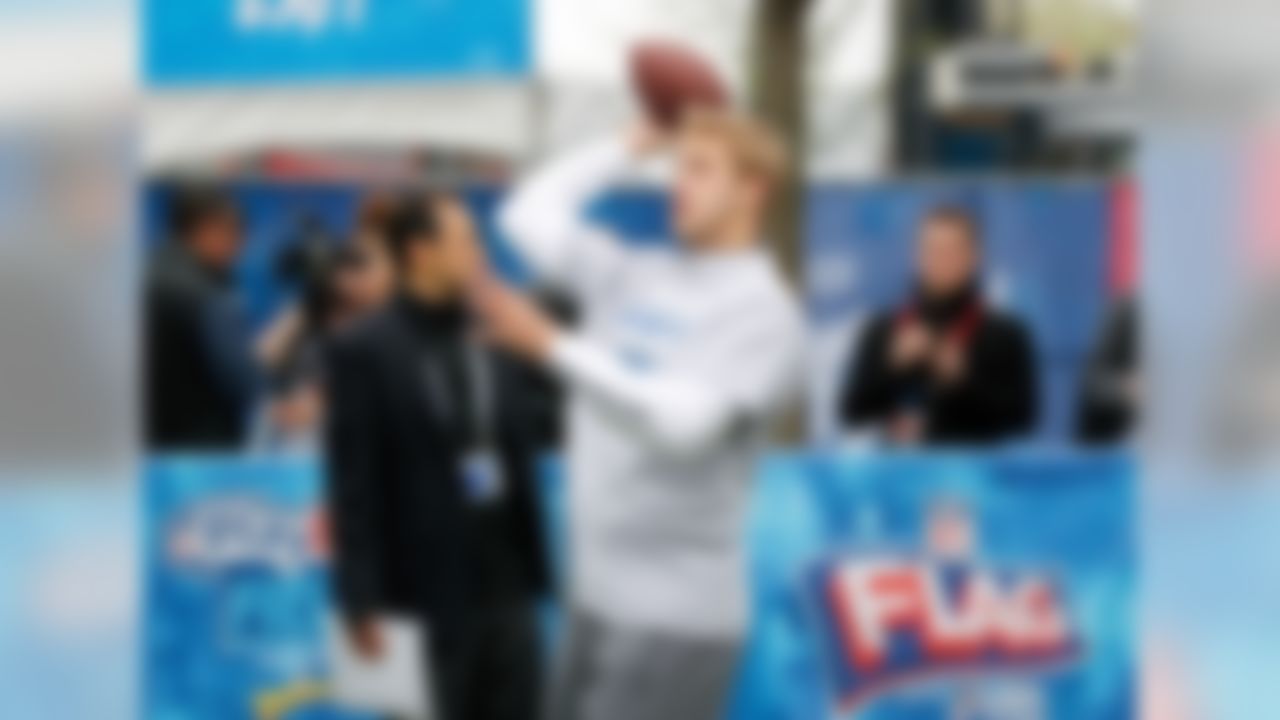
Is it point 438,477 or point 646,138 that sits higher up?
point 646,138

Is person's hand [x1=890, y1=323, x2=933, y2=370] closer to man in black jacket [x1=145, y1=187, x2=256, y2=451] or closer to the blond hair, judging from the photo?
the blond hair

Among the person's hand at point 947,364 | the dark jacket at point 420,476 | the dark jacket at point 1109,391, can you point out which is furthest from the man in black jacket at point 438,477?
the dark jacket at point 1109,391

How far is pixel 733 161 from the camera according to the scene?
3215mm

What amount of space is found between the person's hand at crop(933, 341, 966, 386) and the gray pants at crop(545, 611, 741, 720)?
483 millimetres

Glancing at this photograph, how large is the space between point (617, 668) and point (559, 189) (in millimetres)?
696

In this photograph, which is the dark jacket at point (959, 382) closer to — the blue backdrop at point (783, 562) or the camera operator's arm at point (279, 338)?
the blue backdrop at point (783, 562)

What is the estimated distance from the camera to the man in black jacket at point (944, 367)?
128 inches

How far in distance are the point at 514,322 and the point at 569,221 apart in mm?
170

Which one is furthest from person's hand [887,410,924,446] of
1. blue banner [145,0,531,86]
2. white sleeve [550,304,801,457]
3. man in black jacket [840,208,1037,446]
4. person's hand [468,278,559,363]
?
blue banner [145,0,531,86]

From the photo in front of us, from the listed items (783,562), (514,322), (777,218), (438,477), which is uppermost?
(777,218)

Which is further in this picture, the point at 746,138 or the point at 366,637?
the point at 366,637

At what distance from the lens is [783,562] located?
3.31m

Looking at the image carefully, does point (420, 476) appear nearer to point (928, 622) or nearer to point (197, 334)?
point (197, 334)

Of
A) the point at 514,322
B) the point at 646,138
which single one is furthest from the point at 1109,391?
the point at 514,322
